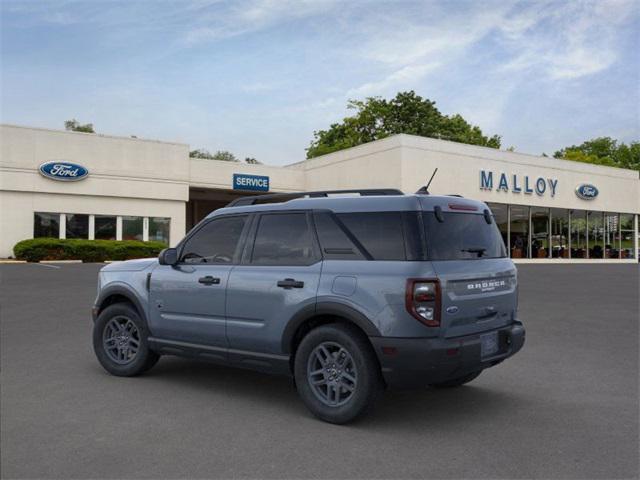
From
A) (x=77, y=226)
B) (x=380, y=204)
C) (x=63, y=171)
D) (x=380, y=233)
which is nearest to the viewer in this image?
(x=380, y=233)

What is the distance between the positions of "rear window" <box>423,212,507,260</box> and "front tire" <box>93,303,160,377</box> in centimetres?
322

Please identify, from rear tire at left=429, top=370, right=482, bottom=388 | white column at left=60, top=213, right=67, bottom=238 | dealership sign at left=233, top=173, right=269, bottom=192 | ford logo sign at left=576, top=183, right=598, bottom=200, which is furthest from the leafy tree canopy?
rear tire at left=429, top=370, right=482, bottom=388

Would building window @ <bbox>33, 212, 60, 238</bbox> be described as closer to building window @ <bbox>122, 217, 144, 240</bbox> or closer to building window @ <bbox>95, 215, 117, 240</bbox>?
building window @ <bbox>95, 215, 117, 240</bbox>

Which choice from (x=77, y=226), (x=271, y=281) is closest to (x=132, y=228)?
(x=77, y=226)

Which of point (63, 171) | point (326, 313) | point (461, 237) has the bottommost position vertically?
point (326, 313)

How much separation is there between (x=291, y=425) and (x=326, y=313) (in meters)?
0.92

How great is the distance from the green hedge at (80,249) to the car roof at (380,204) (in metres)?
28.4

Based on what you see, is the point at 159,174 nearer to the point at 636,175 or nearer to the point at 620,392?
the point at 620,392

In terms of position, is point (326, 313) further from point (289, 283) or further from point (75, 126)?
point (75, 126)

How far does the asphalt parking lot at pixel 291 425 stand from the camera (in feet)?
12.7

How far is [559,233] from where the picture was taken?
46.9 meters

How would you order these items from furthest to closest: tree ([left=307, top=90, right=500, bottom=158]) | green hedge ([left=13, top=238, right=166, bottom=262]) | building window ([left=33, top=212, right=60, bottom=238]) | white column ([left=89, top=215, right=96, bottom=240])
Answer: tree ([left=307, top=90, right=500, bottom=158]) → white column ([left=89, top=215, right=96, bottom=240]) → building window ([left=33, top=212, right=60, bottom=238]) → green hedge ([left=13, top=238, right=166, bottom=262])

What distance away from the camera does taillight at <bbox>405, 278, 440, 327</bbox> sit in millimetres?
4484

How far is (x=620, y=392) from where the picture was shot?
582 cm
